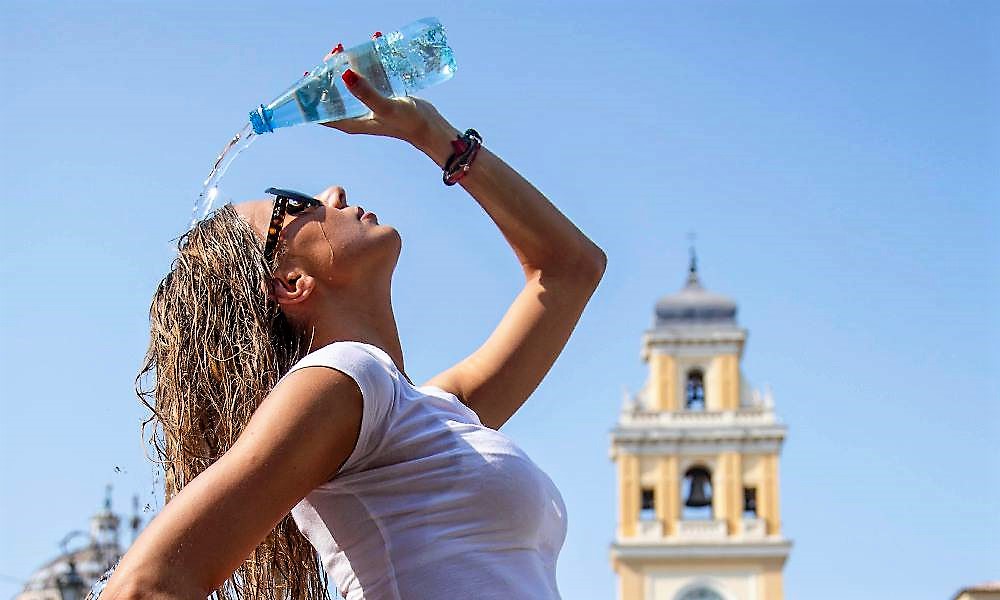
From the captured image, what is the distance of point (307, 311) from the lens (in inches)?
87.0

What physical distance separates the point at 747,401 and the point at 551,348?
134ft

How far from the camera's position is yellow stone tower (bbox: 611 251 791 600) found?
133 ft

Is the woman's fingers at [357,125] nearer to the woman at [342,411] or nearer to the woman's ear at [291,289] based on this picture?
the woman at [342,411]

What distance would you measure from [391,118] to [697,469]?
4056 cm

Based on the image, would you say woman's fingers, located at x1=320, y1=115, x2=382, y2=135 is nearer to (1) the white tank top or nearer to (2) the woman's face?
(2) the woman's face

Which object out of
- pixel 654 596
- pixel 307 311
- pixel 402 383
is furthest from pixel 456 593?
pixel 654 596

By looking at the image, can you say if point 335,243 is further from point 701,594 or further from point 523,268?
point 701,594

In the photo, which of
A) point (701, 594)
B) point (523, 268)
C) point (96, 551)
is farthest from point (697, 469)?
point (523, 268)

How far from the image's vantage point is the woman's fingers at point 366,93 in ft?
7.26

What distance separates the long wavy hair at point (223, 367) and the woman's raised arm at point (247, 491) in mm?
268

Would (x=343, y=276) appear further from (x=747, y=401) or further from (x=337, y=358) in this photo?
(x=747, y=401)

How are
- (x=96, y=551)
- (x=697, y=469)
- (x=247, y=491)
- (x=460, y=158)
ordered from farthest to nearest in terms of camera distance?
1. (x=697, y=469)
2. (x=96, y=551)
3. (x=460, y=158)
4. (x=247, y=491)

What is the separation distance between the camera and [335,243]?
7.33 feet

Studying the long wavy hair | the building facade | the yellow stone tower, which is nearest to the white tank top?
the long wavy hair
